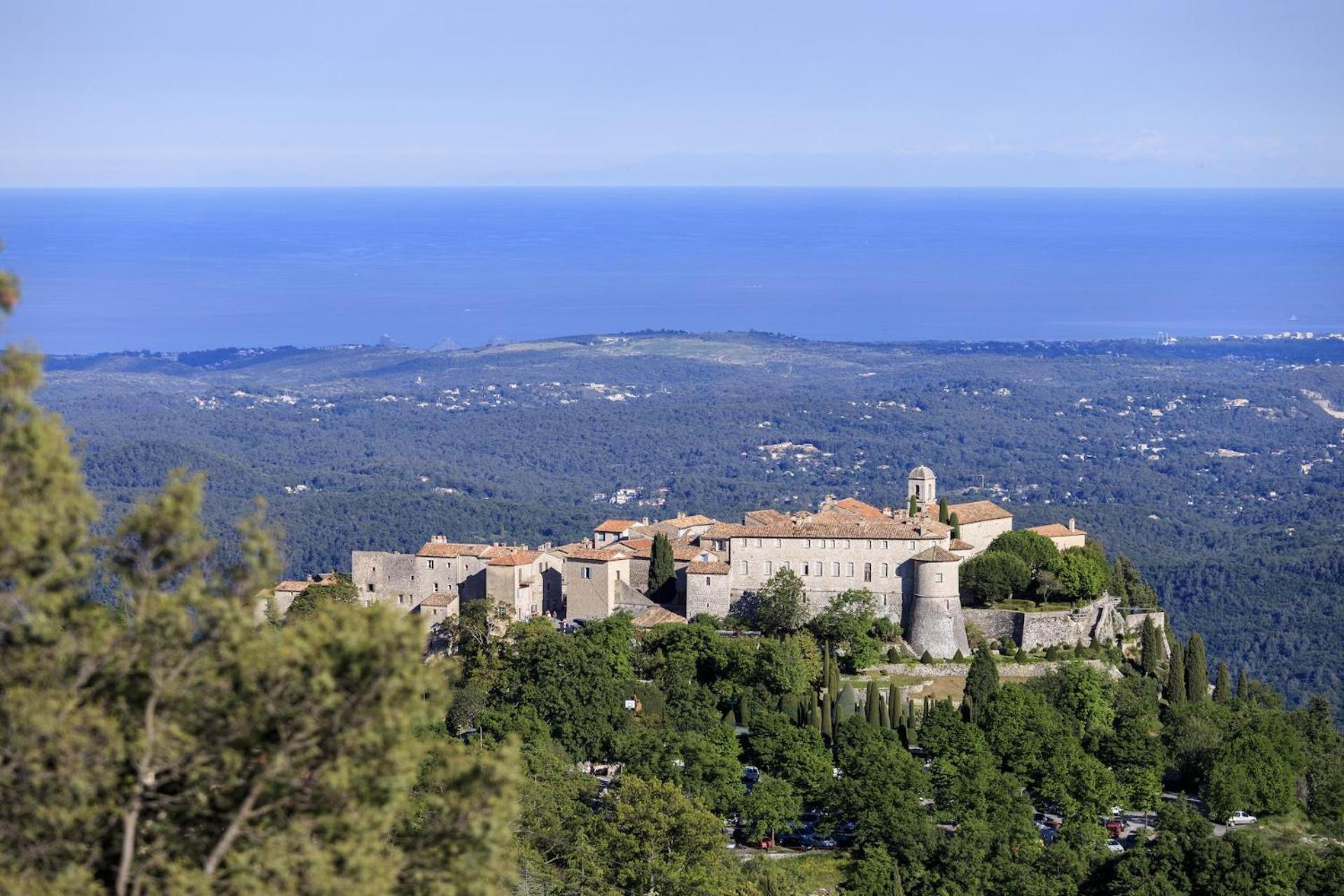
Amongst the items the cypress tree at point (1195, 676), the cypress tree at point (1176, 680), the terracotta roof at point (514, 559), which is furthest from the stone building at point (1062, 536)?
the terracotta roof at point (514, 559)

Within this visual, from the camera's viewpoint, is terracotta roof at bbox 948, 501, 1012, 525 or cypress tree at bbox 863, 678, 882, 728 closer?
cypress tree at bbox 863, 678, 882, 728

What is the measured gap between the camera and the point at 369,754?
1255 cm

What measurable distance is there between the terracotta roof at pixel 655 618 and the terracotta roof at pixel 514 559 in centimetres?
331

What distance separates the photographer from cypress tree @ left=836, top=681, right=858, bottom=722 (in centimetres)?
4203

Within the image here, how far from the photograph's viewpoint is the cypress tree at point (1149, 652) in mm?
47094

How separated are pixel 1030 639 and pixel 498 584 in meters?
13.8

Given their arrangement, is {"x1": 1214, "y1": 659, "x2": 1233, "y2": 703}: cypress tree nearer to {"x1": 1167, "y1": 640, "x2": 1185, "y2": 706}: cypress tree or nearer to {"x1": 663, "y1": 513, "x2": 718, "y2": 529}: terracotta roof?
{"x1": 1167, "y1": 640, "x2": 1185, "y2": 706}: cypress tree

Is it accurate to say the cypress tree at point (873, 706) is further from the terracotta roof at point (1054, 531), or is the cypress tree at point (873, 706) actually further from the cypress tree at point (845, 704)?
the terracotta roof at point (1054, 531)

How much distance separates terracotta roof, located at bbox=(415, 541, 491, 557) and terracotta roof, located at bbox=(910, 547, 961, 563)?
465 inches

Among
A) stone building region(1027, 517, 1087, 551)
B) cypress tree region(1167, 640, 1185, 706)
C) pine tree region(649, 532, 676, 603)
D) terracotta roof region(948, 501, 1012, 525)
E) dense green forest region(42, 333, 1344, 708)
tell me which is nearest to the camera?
cypress tree region(1167, 640, 1185, 706)

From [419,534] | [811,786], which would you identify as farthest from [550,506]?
[811,786]

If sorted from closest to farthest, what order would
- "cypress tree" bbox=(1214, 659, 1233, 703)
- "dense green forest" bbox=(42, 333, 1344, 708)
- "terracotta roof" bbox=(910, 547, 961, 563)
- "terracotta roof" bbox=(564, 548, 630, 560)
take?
"terracotta roof" bbox=(910, 547, 961, 563)
"cypress tree" bbox=(1214, 659, 1233, 703)
"terracotta roof" bbox=(564, 548, 630, 560)
"dense green forest" bbox=(42, 333, 1344, 708)

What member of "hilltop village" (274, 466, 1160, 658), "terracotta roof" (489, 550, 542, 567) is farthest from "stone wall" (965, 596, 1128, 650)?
"terracotta roof" (489, 550, 542, 567)

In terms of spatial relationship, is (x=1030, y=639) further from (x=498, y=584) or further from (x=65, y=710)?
(x=65, y=710)
